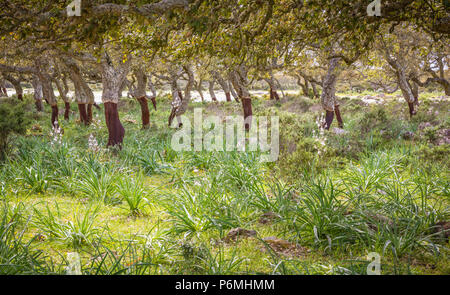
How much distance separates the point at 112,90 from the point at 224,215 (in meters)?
7.56

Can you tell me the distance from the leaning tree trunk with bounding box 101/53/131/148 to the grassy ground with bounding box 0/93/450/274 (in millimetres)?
2265

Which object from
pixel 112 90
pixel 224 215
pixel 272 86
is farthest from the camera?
pixel 272 86

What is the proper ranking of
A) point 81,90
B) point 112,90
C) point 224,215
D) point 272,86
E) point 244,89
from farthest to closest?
point 272,86
point 81,90
point 244,89
point 112,90
point 224,215

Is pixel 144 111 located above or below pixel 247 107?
below

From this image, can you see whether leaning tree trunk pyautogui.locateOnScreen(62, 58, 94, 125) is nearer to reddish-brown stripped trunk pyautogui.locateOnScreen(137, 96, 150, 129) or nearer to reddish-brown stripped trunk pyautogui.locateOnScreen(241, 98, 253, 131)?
reddish-brown stripped trunk pyautogui.locateOnScreen(137, 96, 150, 129)

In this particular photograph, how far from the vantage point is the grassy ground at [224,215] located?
13.3 feet

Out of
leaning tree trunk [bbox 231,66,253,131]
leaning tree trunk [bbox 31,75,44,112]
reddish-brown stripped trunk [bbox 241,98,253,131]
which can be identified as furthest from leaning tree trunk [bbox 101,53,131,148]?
leaning tree trunk [bbox 31,75,44,112]

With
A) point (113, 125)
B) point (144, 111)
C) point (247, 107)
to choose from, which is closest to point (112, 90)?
point (113, 125)

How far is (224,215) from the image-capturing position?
5.47 m

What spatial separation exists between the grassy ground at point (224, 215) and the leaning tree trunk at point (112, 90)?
2265mm

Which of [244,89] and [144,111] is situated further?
[144,111]

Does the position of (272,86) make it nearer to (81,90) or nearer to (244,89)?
(244,89)
